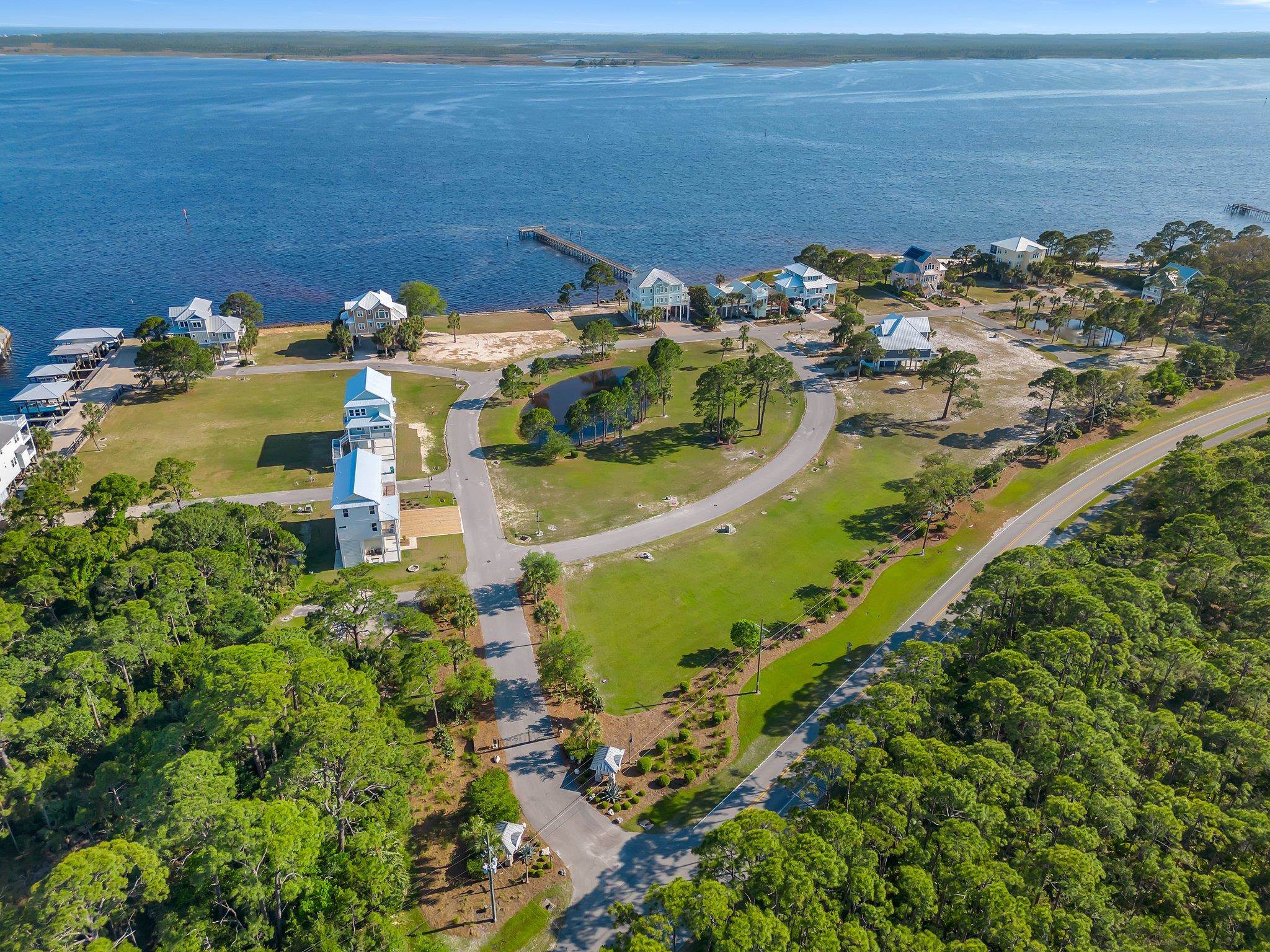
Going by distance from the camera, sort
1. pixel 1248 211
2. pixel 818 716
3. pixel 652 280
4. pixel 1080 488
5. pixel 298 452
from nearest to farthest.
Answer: pixel 818 716, pixel 1080 488, pixel 298 452, pixel 652 280, pixel 1248 211

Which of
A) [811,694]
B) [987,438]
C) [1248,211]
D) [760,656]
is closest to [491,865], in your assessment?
[811,694]

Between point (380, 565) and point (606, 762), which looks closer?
point (606, 762)

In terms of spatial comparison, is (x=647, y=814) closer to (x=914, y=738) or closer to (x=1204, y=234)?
(x=914, y=738)

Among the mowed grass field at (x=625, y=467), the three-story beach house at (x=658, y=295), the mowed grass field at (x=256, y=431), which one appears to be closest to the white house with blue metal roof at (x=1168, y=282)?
the mowed grass field at (x=625, y=467)

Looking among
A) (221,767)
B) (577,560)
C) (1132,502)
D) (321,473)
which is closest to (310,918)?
(221,767)

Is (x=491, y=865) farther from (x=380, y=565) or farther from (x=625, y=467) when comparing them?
(x=625, y=467)

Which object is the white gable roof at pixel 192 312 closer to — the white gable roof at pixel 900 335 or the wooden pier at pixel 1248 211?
the white gable roof at pixel 900 335
